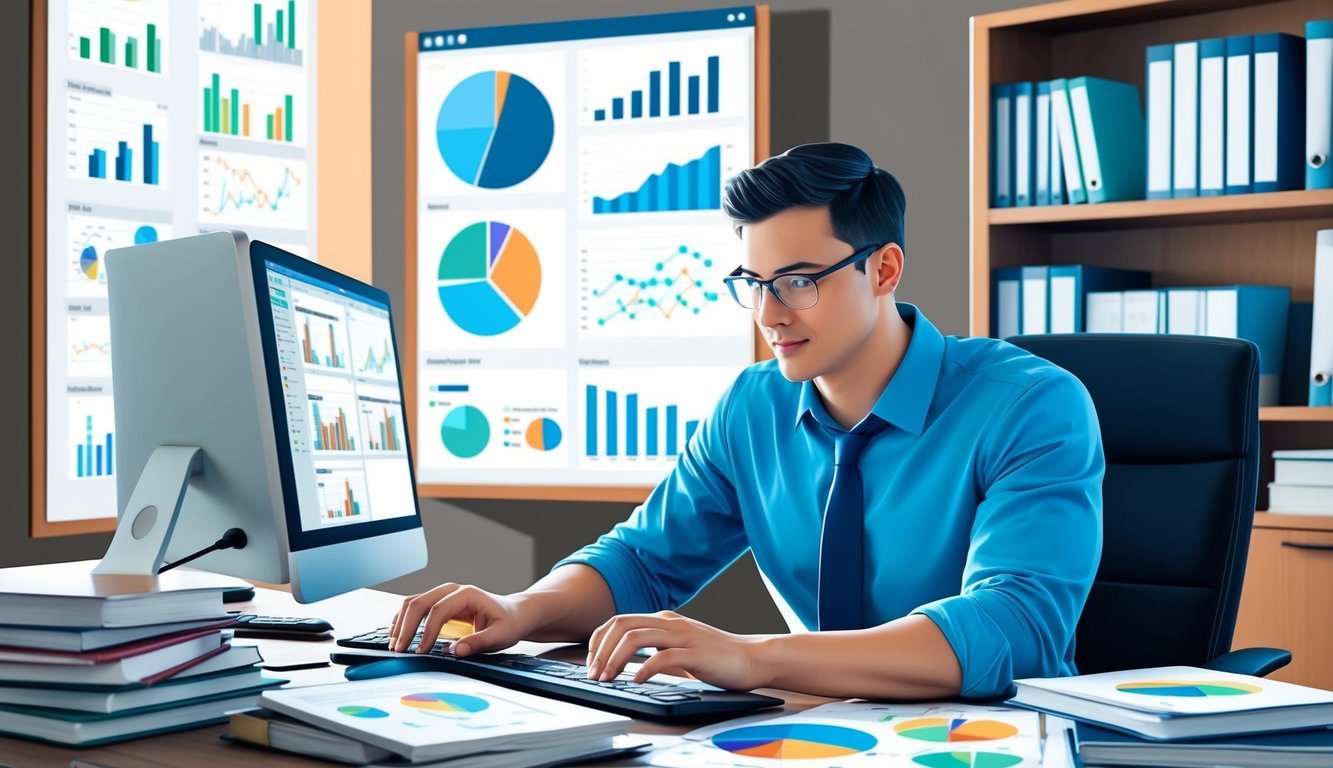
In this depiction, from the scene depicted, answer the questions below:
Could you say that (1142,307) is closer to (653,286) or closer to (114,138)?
(653,286)

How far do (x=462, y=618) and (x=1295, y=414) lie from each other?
179cm

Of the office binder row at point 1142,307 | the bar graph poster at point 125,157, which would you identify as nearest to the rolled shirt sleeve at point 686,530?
the office binder row at point 1142,307

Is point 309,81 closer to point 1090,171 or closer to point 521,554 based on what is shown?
point 521,554

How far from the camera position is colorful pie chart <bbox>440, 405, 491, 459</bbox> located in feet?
11.8

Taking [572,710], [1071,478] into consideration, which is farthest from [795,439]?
[572,710]

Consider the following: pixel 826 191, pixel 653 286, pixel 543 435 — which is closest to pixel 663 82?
pixel 653 286

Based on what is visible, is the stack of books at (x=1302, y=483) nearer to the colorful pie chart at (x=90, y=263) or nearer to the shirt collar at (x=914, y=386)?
the shirt collar at (x=914, y=386)

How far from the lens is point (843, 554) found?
1579mm

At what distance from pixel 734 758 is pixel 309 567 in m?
0.65

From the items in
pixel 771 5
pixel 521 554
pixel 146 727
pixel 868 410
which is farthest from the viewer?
pixel 521 554

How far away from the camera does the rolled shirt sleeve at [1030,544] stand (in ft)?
4.13

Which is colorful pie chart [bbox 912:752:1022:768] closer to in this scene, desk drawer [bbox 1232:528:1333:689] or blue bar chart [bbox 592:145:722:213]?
desk drawer [bbox 1232:528:1333:689]

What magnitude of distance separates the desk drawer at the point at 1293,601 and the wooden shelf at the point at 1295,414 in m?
0.22

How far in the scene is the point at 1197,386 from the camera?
175 cm
